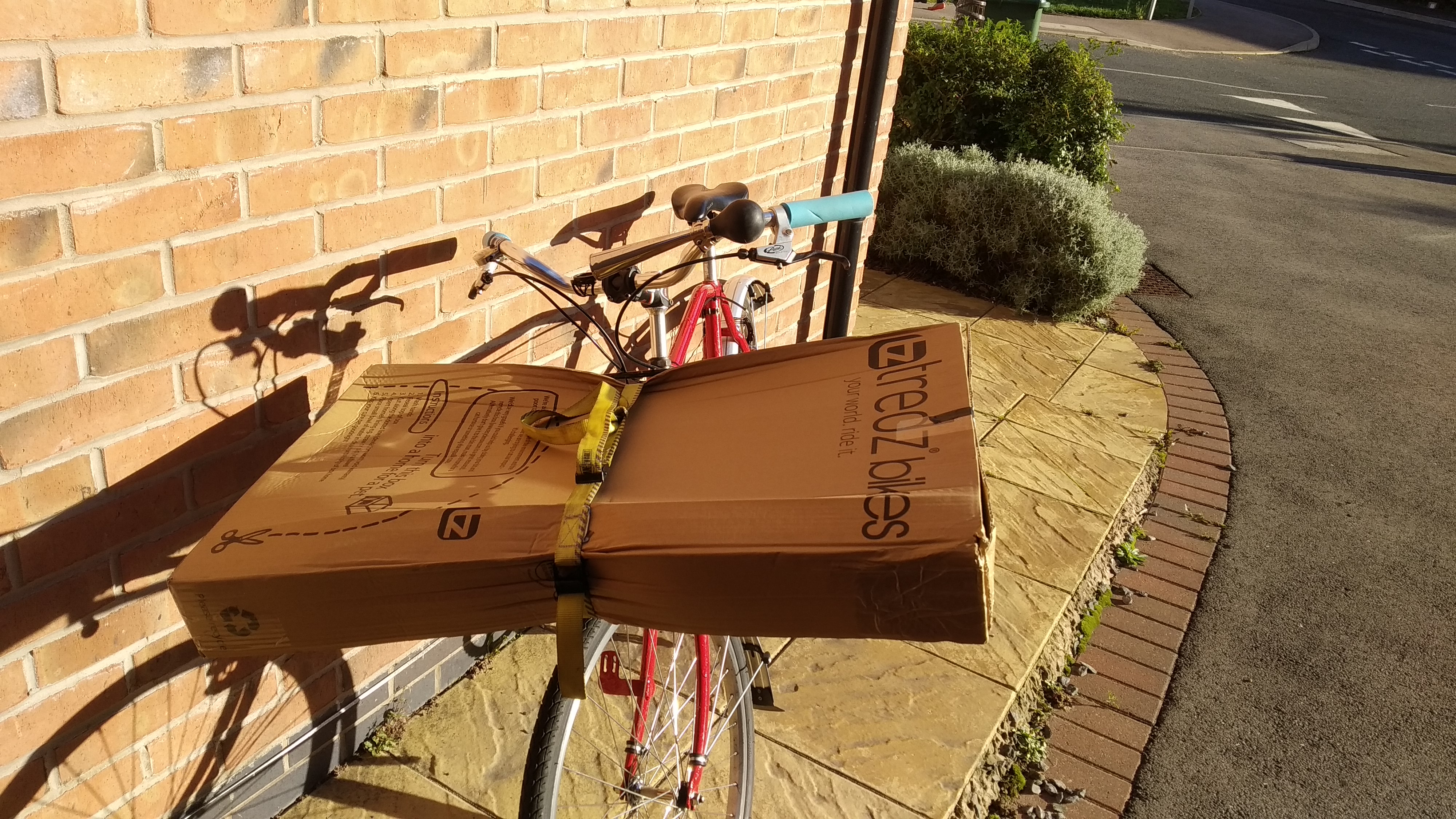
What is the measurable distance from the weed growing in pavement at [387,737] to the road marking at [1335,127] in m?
14.1

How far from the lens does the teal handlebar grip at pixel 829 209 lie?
2.15 metres

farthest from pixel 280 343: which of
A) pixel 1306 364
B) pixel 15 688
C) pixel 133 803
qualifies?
pixel 1306 364

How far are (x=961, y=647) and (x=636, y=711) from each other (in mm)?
1377

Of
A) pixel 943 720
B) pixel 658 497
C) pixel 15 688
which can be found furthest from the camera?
pixel 943 720

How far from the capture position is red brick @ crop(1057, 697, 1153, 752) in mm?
2969

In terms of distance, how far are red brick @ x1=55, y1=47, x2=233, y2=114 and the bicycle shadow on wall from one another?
0.34 m

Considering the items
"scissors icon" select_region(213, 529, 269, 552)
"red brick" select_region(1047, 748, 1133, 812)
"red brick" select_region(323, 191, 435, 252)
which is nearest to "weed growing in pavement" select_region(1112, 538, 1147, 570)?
"red brick" select_region(1047, 748, 1133, 812)

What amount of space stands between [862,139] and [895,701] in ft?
7.14

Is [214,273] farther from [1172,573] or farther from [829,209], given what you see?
[1172,573]

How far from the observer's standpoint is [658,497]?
4.57ft

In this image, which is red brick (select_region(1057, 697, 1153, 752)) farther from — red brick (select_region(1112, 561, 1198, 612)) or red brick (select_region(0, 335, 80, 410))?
red brick (select_region(0, 335, 80, 410))

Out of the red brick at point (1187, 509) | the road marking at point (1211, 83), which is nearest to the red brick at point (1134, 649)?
the red brick at point (1187, 509)

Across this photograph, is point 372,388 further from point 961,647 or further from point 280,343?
point 961,647

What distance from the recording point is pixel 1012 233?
Answer: 609 centimetres
